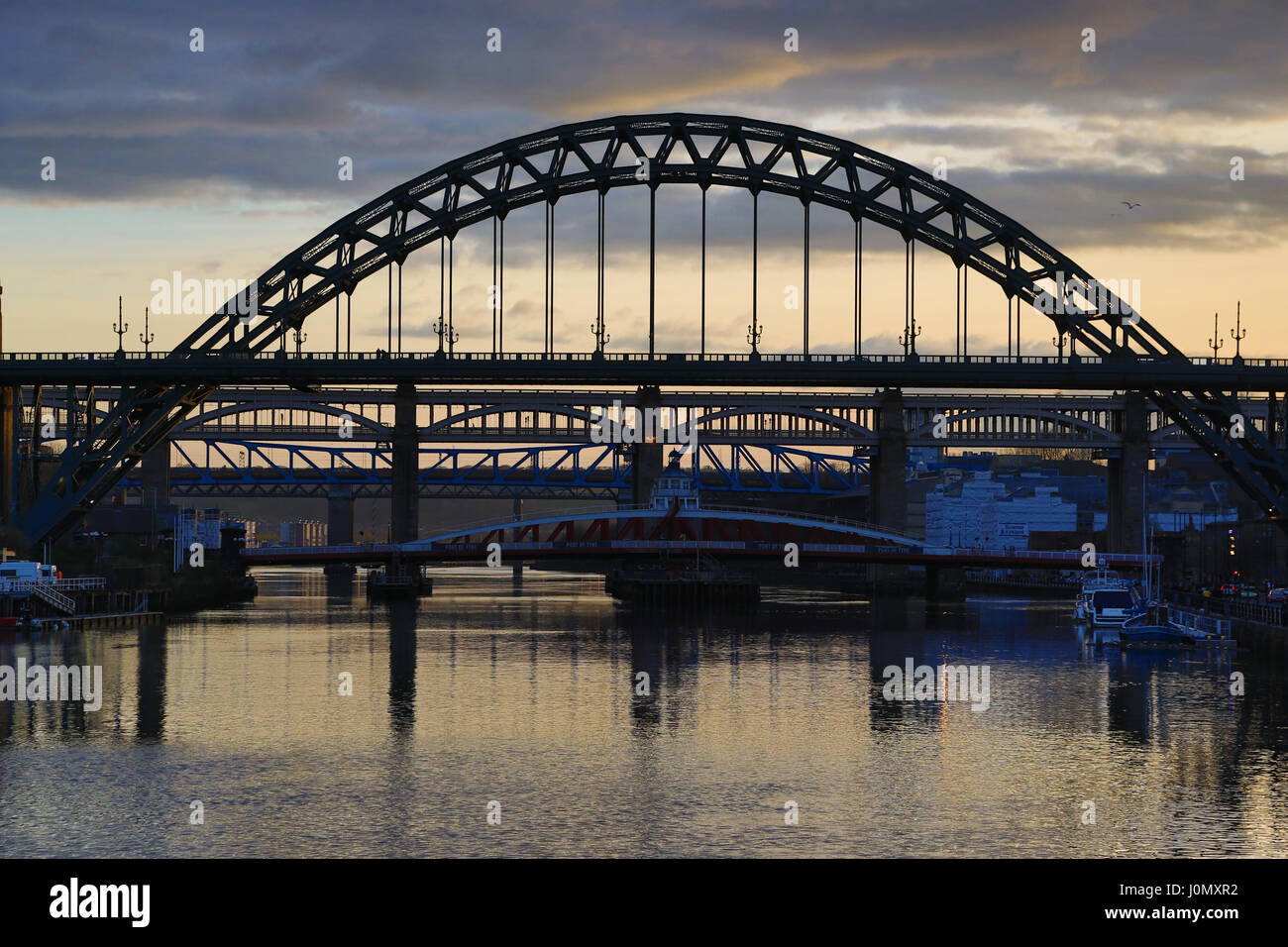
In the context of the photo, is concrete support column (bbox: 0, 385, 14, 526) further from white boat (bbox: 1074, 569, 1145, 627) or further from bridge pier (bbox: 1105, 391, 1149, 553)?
bridge pier (bbox: 1105, 391, 1149, 553)

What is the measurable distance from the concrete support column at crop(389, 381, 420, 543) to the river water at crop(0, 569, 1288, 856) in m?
52.8

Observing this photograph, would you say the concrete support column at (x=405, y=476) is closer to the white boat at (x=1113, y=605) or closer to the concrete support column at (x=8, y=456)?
the concrete support column at (x=8, y=456)

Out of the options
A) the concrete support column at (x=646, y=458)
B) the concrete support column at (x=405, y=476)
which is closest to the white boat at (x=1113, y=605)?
the concrete support column at (x=646, y=458)

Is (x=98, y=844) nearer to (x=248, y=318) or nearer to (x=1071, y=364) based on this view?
(x=248, y=318)

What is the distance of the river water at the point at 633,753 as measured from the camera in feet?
115

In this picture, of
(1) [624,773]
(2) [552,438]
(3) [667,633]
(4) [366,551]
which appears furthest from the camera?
(2) [552,438]

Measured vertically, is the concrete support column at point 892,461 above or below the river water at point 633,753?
above

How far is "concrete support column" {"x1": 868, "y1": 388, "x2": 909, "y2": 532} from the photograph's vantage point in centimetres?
14475

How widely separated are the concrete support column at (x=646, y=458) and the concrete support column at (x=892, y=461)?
773 inches

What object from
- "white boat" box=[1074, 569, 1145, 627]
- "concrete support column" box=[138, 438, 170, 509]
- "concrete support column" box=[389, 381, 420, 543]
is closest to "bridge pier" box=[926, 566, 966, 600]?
"white boat" box=[1074, 569, 1145, 627]

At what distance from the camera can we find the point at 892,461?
146m
